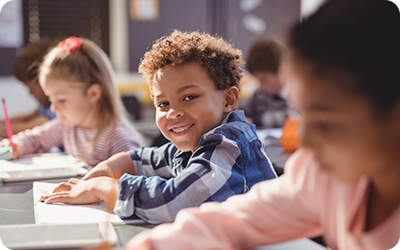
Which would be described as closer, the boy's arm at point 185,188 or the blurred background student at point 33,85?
the boy's arm at point 185,188

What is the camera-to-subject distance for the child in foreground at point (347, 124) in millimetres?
490

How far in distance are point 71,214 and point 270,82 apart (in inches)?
88.9

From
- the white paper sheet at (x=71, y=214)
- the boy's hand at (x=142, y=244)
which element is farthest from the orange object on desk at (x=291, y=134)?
the boy's hand at (x=142, y=244)

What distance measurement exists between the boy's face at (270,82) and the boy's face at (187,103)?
1939 millimetres

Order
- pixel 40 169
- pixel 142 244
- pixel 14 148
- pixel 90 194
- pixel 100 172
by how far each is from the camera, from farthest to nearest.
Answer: pixel 14 148, pixel 40 169, pixel 100 172, pixel 90 194, pixel 142 244

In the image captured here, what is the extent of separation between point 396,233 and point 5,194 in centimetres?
95

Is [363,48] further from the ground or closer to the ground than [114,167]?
further from the ground

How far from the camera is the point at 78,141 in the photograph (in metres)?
1.86

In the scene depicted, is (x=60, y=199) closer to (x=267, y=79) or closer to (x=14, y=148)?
(x=14, y=148)

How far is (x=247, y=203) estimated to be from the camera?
0.68 metres

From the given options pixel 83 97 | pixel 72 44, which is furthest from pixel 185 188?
pixel 72 44

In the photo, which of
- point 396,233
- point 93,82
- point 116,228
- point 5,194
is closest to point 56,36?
point 93,82

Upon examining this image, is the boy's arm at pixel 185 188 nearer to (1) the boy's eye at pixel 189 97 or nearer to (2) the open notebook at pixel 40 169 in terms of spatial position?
(1) the boy's eye at pixel 189 97

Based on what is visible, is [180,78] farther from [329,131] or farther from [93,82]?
[93,82]
